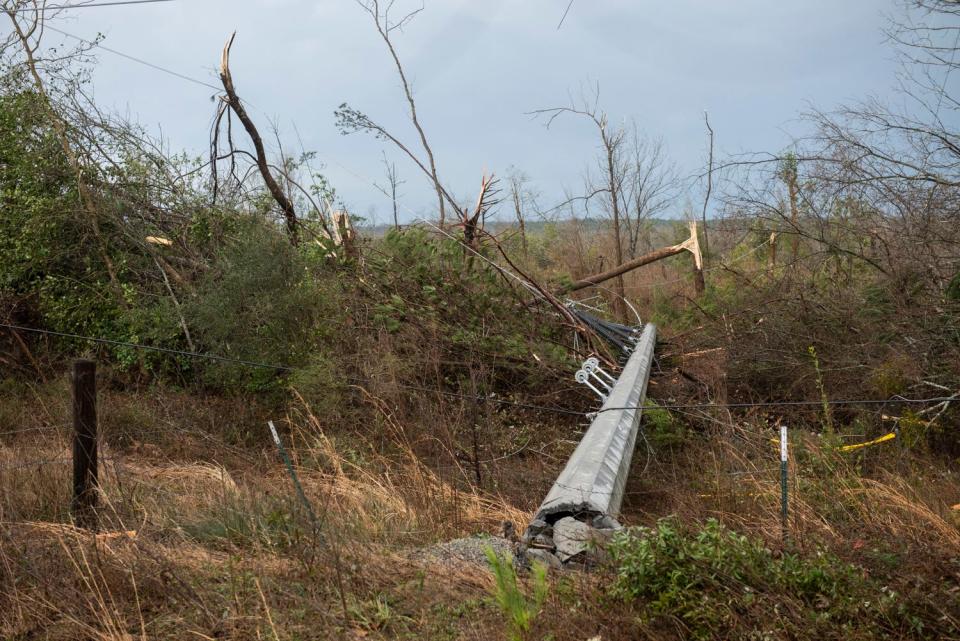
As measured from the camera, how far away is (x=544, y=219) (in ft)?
78.0

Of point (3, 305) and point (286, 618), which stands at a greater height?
point (3, 305)

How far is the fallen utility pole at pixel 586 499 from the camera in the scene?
170 inches

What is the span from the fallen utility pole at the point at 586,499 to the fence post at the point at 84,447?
295 cm

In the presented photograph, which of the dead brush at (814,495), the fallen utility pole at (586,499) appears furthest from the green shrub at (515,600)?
the dead brush at (814,495)

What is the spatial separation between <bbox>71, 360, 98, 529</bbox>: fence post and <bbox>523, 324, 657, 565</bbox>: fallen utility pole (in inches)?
116

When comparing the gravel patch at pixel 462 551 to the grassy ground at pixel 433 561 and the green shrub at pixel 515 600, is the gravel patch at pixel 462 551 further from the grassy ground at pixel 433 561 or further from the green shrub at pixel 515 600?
the green shrub at pixel 515 600

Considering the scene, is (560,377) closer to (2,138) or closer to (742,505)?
(742,505)

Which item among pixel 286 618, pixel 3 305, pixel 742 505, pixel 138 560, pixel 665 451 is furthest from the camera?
pixel 3 305

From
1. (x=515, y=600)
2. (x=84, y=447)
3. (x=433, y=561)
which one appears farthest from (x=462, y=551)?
(x=84, y=447)

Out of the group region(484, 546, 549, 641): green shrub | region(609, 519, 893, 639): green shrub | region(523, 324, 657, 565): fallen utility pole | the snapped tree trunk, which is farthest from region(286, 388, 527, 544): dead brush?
the snapped tree trunk

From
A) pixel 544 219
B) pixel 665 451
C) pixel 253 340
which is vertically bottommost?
pixel 665 451

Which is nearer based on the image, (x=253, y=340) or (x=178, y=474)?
(x=178, y=474)

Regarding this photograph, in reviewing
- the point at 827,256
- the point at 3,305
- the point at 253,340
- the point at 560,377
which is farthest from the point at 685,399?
the point at 3,305

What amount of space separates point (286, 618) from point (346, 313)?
701 cm
